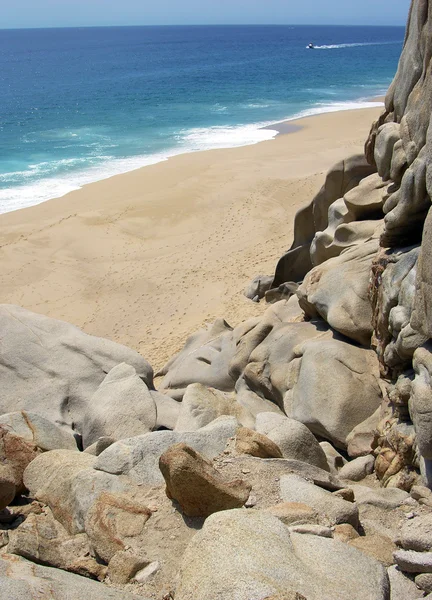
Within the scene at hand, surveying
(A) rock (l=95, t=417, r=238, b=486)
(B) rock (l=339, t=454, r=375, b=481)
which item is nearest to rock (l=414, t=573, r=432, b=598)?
(A) rock (l=95, t=417, r=238, b=486)

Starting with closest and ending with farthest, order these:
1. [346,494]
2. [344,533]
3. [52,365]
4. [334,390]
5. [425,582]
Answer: [425,582] < [344,533] < [346,494] < [334,390] < [52,365]

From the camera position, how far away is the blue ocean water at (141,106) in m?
27.8

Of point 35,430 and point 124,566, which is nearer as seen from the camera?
point 124,566

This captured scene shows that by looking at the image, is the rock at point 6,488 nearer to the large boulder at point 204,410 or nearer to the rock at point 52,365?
the large boulder at point 204,410

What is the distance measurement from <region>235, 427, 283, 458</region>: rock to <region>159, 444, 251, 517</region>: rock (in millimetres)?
817

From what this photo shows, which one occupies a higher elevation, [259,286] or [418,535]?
[418,535]

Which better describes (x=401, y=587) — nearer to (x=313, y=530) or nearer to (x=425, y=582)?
(x=425, y=582)

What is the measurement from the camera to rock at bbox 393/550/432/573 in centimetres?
438

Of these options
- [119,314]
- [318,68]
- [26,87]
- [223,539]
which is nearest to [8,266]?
[119,314]

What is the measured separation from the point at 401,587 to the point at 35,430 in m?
4.11

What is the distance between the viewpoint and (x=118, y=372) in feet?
29.4

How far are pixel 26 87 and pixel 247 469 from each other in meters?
54.9

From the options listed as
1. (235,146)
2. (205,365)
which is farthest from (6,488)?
(235,146)

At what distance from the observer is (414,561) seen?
4398mm
